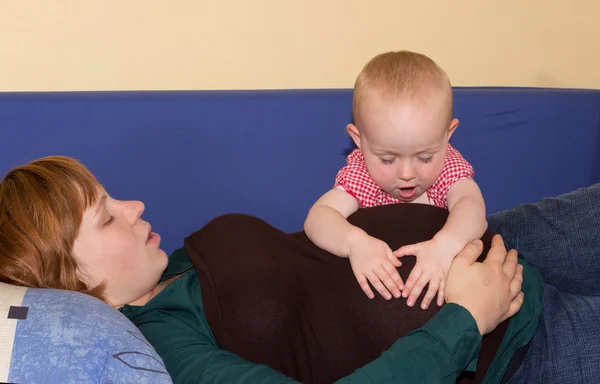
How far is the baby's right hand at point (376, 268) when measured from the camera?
3.96 ft

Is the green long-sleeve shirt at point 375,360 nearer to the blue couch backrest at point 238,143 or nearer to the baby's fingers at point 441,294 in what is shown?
the baby's fingers at point 441,294

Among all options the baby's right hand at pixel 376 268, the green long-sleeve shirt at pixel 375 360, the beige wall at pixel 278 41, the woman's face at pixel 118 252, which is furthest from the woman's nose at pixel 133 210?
the beige wall at pixel 278 41

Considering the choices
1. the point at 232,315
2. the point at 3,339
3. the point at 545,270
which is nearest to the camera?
the point at 3,339

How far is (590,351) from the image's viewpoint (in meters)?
1.30

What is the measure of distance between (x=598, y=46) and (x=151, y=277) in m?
2.00

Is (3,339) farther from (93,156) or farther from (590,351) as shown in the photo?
(590,351)

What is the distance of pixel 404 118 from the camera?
1.32m

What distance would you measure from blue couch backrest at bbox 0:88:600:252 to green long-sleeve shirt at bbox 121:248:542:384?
1.38 feet

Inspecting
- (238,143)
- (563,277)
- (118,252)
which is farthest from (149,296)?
(563,277)

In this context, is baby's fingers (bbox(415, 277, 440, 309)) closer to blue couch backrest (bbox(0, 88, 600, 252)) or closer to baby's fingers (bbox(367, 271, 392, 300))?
baby's fingers (bbox(367, 271, 392, 300))

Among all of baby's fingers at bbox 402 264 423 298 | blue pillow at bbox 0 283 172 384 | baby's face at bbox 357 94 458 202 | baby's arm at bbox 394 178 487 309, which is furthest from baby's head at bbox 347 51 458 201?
blue pillow at bbox 0 283 172 384

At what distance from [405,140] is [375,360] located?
44 cm

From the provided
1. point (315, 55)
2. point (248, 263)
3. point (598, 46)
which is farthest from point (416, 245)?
point (598, 46)

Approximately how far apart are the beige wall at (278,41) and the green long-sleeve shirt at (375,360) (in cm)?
84
